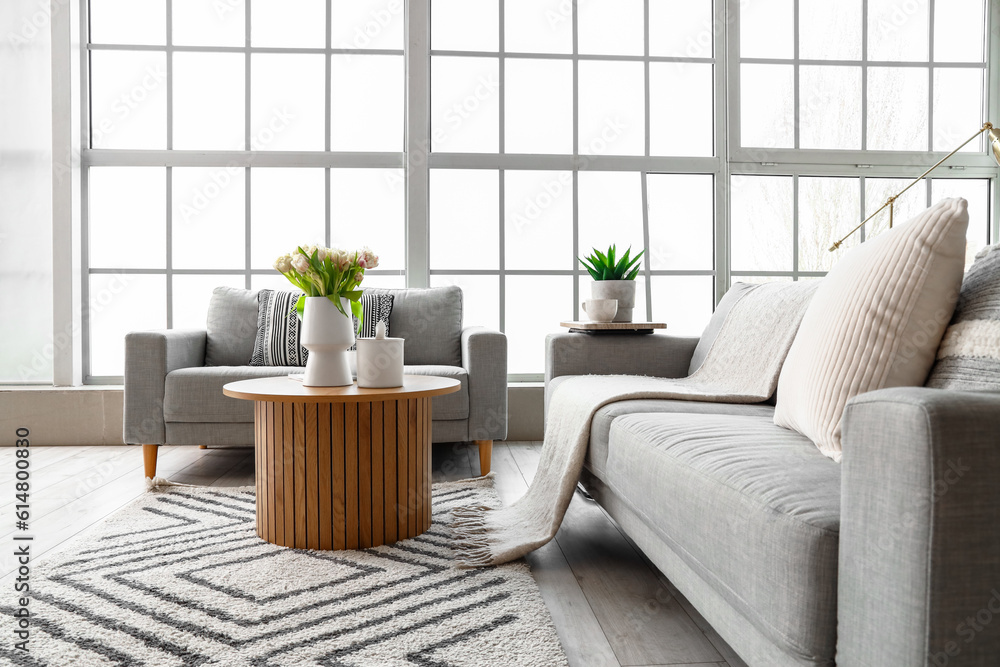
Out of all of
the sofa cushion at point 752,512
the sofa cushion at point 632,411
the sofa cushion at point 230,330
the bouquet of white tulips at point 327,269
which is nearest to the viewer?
the sofa cushion at point 752,512

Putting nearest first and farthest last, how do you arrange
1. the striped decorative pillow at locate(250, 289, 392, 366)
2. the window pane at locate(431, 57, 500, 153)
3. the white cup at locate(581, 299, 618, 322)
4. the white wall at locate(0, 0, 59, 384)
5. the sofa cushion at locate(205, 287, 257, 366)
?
1. the white cup at locate(581, 299, 618, 322)
2. the striped decorative pillow at locate(250, 289, 392, 366)
3. the sofa cushion at locate(205, 287, 257, 366)
4. the white wall at locate(0, 0, 59, 384)
5. the window pane at locate(431, 57, 500, 153)

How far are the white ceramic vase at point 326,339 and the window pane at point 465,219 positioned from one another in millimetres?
1833

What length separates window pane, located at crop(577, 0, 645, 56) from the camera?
3.88m

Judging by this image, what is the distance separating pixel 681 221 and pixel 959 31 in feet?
6.43

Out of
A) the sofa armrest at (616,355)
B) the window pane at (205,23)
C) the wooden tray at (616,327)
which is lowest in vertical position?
the sofa armrest at (616,355)

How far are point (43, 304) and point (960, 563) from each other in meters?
4.25

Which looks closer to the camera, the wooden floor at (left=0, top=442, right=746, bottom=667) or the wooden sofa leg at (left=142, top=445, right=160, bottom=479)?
the wooden floor at (left=0, top=442, right=746, bottom=667)

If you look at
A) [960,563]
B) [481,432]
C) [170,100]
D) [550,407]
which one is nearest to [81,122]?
[170,100]

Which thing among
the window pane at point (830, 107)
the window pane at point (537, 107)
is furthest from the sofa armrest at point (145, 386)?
the window pane at point (830, 107)

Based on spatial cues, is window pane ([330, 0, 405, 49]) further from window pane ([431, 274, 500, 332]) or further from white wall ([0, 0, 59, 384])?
white wall ([0, 0, 59, 384])

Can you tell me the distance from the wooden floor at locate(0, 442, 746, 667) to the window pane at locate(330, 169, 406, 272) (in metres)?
1.23

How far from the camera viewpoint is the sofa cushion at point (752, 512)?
0.84 meters

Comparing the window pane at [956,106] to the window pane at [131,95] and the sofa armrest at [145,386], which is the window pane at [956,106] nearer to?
the sofa armrest at [145,386]

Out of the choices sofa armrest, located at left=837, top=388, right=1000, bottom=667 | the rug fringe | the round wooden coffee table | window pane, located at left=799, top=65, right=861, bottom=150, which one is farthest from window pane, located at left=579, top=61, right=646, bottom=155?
sofa armrest, located at left=837, top=388, right=1000, bottom=667
